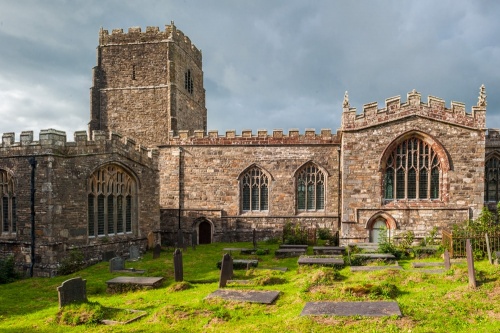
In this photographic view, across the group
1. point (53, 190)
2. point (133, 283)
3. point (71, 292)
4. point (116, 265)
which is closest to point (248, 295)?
point (133, 283)

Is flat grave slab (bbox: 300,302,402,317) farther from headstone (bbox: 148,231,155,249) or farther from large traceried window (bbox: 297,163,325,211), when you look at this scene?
large traceried window (bbox: 297,163,325,211)

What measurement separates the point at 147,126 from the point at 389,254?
19.5m

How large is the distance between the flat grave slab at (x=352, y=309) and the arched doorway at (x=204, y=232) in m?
14.9

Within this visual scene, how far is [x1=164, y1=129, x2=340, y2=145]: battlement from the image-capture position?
22484mm

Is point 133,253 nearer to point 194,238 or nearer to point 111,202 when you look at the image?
point 111,202

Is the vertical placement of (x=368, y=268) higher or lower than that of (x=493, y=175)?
lower

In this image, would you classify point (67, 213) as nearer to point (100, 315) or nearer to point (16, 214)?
point (16, 214)

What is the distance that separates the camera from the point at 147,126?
28.7 metres

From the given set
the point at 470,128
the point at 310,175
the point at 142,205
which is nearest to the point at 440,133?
the point at 470,128

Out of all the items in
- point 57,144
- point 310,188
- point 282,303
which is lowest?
point 282,303

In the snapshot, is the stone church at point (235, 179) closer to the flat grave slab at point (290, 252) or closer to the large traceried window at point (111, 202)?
the large traceried window at point (111, 202)

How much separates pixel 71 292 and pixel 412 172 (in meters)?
16.4

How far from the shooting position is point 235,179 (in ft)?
74.8

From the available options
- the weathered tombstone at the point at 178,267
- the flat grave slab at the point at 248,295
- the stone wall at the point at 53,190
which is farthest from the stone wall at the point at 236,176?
the flat grave slab at the point at 248,295
